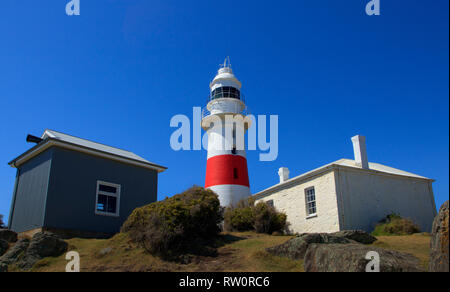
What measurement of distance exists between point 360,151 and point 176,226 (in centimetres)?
1148

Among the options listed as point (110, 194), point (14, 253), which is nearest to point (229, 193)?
point (110, 194)

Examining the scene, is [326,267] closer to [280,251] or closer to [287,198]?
[280,251]

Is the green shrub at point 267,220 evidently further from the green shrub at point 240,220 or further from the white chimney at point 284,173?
the white chimney at point 284,173

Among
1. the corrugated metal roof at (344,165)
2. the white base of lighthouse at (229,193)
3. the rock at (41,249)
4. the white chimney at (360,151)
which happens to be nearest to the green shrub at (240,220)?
the corrugated metal roof at (344,165)

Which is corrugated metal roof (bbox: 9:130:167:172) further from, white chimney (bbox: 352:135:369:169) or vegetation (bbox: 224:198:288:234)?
white chimney (bbox: 352:135:369:169)

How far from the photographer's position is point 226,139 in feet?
78.0

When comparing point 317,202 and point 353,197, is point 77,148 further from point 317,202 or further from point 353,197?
point 353,197

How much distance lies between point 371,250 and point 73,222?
37.4 ft

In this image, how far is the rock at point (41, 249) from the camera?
11102mm

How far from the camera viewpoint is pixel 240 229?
1772 cm

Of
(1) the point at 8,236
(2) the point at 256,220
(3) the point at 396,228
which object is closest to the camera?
(1) the point at 8,236

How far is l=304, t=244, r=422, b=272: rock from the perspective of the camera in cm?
761

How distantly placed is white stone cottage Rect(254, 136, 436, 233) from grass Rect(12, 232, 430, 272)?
4.27 meters
